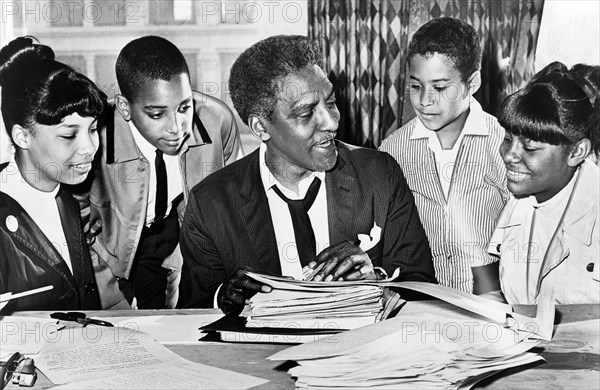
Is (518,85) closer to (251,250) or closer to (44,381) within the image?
(251,250)

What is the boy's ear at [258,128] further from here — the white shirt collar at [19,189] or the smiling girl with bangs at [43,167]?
the white shirt collar at [19,189]

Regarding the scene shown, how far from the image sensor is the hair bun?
2.15 m

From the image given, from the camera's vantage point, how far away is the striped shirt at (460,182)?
2199 millimetres

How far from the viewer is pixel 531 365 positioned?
142 centimetres

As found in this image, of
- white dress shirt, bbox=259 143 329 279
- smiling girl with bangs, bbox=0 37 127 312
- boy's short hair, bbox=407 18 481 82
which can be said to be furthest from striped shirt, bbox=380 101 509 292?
smiling girl with bangs, bbox=0 37 127 312

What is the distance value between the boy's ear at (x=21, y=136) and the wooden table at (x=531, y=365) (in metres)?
0.93

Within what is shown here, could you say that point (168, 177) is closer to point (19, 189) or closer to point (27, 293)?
point (19, 189)

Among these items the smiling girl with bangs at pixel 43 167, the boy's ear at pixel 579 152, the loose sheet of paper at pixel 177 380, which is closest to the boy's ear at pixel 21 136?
the smiling girl with bangs at pixel 43 167

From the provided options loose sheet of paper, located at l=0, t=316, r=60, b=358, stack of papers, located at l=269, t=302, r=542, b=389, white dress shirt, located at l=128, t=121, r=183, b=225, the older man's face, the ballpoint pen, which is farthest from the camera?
white dress shirt, located at l=128, t=121, r=183, b=225

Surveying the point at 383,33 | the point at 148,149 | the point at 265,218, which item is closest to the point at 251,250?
the point at 265,218

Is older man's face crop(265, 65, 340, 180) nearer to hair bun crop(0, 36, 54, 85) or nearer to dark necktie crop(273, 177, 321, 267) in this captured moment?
dark necktie crop(273, 177, 321, 267)

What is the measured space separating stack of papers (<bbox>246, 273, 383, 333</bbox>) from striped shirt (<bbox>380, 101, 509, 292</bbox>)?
604 mm

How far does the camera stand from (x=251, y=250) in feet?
7.07

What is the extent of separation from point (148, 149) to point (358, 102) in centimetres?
67
